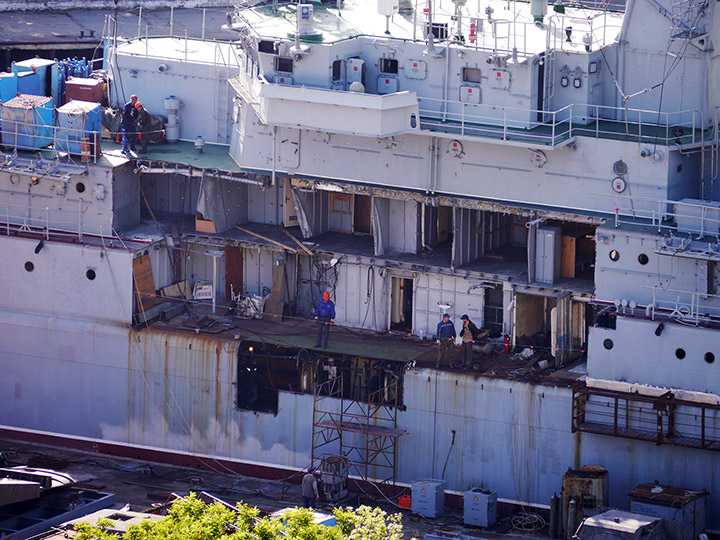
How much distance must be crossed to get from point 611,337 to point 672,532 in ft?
15.0

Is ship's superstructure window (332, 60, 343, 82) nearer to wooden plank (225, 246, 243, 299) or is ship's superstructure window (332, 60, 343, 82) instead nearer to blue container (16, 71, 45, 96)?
wooden plank (225, 246, 243, 299)

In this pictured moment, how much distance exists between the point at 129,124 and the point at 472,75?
946 centimetres

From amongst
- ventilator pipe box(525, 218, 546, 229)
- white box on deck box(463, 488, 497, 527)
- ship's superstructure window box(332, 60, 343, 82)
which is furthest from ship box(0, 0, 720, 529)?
white box on deck box(463, 488, 497, 527)

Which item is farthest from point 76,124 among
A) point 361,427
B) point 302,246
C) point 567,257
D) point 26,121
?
point 567,257

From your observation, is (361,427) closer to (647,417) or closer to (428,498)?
(428,498)

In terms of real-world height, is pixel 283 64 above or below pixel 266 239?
above

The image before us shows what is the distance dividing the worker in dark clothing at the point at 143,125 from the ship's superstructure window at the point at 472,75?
29.3 ft

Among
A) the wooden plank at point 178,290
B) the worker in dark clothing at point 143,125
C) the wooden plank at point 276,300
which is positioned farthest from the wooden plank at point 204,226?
the worker in dark clothing at point 143,125

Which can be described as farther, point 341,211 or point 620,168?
point 341,211

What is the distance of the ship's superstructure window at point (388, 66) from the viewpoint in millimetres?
37625

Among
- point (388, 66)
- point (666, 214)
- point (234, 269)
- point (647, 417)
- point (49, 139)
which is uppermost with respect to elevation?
point (388, 66)

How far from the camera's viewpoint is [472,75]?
3706 cm

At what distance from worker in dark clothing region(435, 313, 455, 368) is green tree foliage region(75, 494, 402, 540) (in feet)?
30.7

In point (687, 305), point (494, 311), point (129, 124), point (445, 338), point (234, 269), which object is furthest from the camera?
point (234, 269)
